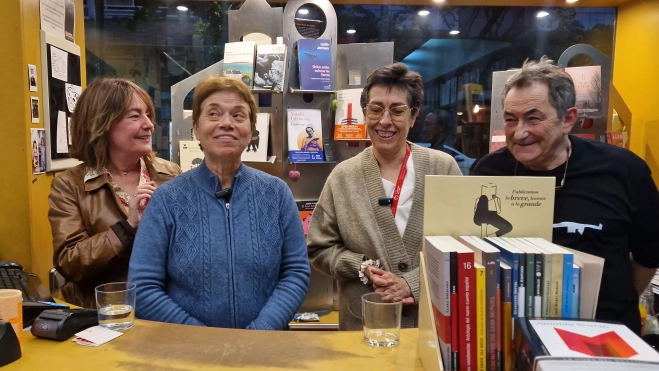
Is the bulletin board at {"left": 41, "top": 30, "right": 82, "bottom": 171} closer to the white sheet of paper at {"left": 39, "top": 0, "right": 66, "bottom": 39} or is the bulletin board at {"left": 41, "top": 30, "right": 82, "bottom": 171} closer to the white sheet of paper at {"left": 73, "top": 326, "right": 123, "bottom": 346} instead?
the white sheet of paper at {"left": 39, "top": 0, "right": 66, "bottom": 39}

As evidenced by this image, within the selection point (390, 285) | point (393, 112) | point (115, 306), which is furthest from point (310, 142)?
point (115, 306)

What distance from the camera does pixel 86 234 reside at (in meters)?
2.03

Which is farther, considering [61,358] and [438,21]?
[438,21]

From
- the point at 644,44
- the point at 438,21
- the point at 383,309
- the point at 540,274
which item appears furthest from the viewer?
the point at 438,21

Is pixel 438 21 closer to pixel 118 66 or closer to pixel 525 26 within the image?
pixel 525 26

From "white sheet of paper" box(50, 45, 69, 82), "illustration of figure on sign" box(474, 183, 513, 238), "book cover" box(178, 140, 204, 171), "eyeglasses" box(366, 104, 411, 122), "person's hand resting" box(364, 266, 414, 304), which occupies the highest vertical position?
"white sheet of paper" box(50, 45, 69, 82)

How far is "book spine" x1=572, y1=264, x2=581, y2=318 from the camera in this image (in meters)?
1.14

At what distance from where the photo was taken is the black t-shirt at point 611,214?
1.73 metres

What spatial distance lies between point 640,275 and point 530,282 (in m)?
1.18

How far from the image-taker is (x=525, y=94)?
1772 millimetres

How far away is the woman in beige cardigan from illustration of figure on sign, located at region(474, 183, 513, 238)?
28.9 inches

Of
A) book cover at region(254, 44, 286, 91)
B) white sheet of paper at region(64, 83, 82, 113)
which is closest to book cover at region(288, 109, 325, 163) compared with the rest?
book cover at region(254, 44, 286, 91)

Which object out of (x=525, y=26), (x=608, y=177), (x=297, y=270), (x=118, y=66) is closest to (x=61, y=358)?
(x=297, y=270)

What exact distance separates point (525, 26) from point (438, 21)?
84 centimetres
